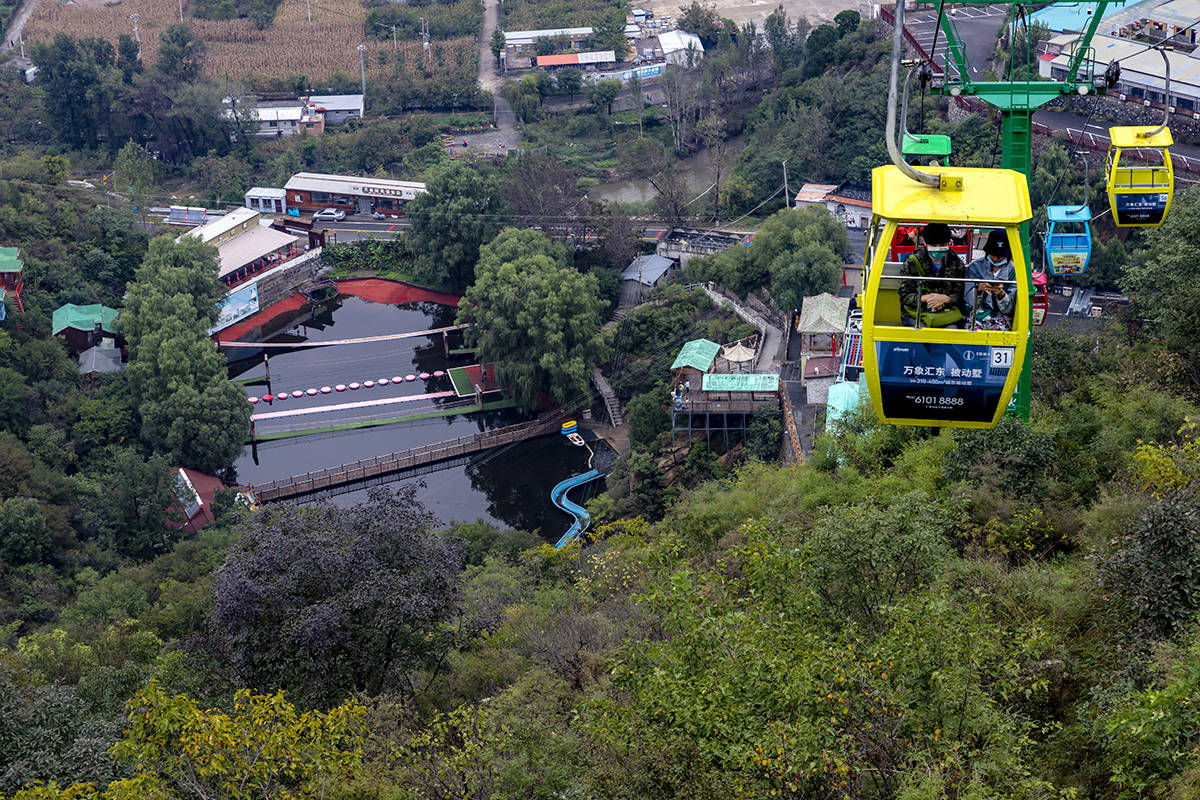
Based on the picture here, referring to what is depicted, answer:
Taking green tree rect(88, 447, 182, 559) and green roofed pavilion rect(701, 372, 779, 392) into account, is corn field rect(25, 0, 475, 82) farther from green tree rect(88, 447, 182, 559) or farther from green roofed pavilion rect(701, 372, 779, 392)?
green roofed pavilion rect(701, 372, 779, 392)

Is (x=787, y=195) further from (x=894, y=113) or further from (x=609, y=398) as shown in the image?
(x=894, y=113)

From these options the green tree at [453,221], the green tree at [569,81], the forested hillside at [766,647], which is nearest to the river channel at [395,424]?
the green tree at [453,221]

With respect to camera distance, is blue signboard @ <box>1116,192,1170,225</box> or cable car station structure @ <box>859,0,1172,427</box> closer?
cable car station structure @ <box>859,0,1172,427</box>

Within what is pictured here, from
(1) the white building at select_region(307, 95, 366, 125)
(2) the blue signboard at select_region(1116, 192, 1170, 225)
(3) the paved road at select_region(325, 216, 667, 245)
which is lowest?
(3) the paved road at select_region(325, 216, 667, 245)

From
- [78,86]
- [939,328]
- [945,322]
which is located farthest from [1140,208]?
[78,86]

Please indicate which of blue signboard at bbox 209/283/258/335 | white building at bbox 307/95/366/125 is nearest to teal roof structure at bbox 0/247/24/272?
blue signboard at bbox 209/283/258/335
